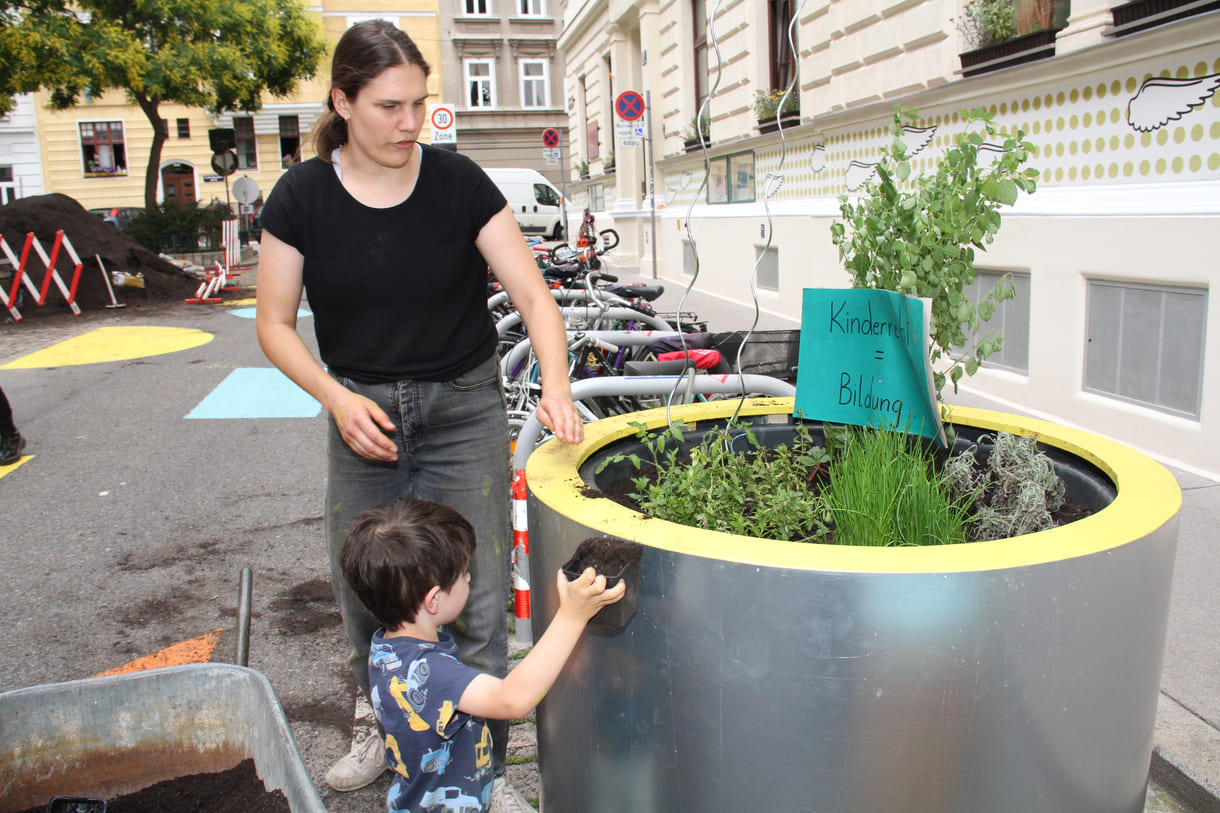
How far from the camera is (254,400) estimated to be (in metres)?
8.23

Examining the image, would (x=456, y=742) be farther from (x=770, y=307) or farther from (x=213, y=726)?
(x=770, y=307)

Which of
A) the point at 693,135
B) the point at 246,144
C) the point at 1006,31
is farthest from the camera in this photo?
the point at 246,144

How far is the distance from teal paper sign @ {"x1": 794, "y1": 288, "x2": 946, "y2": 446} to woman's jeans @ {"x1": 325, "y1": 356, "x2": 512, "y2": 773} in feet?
2.56

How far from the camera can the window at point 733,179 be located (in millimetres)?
12688

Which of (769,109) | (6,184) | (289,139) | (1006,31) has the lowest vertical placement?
(1006,31)

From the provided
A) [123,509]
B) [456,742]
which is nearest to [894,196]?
[456,742]

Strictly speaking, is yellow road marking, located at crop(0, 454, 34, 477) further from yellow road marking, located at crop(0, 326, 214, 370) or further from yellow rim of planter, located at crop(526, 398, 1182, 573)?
yellow rim of planter, located at crop(526, 398, 1182, 573)

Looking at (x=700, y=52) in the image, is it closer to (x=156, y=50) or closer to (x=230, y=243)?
(x=230, y=243)

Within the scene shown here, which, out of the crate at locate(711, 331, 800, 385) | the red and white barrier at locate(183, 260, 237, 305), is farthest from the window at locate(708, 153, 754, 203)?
the crate at locate(711, 331, 800, 385)

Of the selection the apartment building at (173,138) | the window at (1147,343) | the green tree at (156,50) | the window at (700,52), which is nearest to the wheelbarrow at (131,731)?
the window at (1147,343)

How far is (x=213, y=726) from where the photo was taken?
1919 mm

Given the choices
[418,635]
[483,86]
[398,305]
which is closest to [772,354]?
[398,305]

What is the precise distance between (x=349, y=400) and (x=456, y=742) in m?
0.76

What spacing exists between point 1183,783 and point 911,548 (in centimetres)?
156
